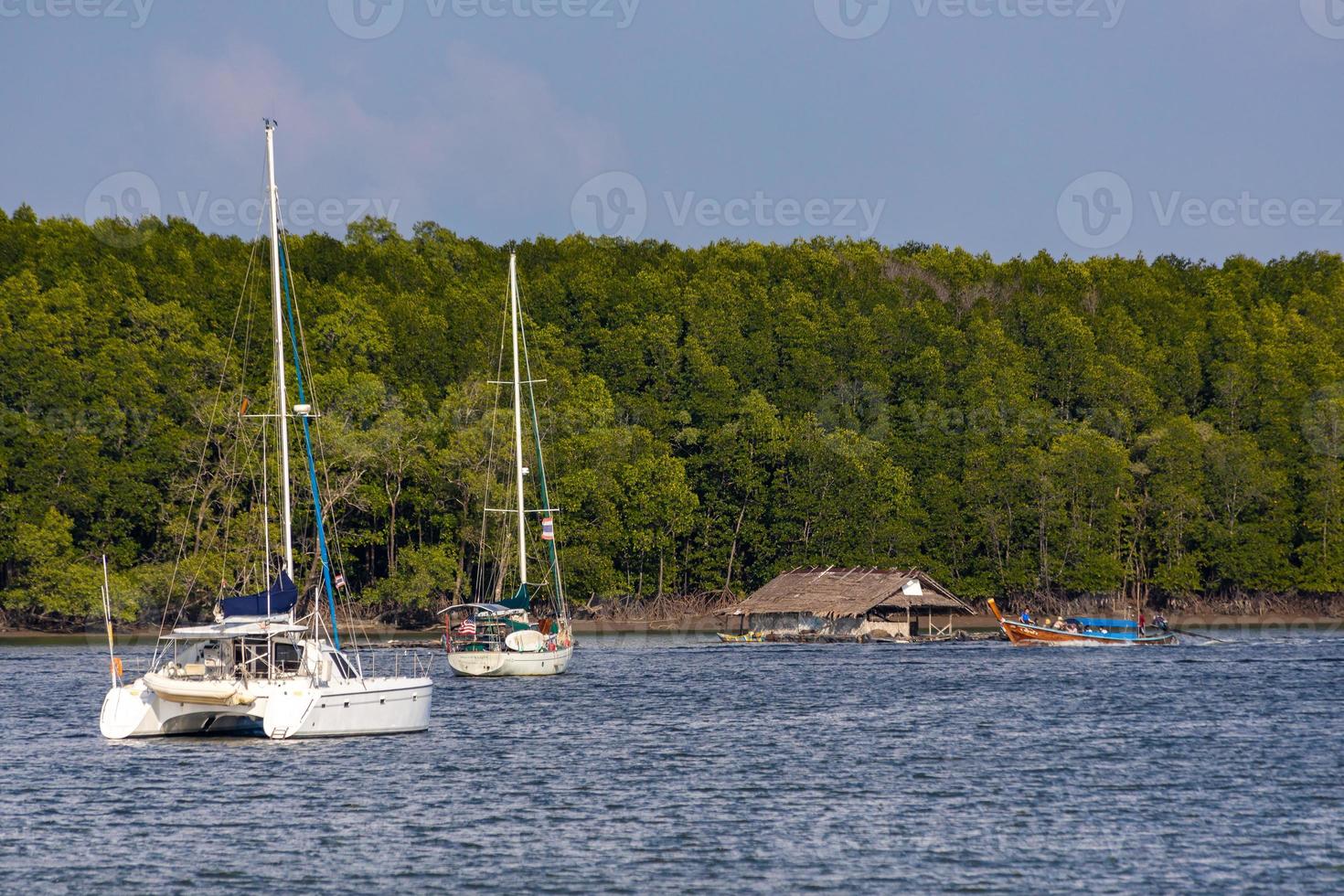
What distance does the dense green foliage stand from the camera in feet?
362

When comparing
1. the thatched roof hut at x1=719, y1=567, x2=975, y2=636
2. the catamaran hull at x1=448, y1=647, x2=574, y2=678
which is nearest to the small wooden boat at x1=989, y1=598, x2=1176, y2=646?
the thatched roof hut at x1=719, y1=567, x2=975, y2=636

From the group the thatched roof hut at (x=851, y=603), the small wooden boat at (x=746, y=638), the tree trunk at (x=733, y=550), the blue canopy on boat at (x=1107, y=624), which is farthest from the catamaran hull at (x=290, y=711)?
the tree trunk at (x=733, y=550)

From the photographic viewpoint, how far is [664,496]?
385ft

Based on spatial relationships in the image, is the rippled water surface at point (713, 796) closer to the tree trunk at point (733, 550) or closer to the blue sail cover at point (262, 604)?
the blue sail cover at point (262, 604)

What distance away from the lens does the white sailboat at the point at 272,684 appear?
41.9 meters

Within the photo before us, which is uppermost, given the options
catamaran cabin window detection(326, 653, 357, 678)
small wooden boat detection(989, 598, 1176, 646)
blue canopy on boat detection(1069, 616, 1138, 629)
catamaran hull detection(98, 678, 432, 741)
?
catamaran cabin window detection(326, 653, 357, 678)

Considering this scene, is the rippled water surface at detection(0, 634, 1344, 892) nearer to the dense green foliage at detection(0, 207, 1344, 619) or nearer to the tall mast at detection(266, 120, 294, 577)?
the tall mast at detection(266, 120, 294, 577)

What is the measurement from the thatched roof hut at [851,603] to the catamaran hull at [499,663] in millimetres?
33806

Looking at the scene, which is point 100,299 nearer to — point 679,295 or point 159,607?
point 159,607

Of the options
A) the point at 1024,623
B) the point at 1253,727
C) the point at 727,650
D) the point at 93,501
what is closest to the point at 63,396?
the point at 93,501

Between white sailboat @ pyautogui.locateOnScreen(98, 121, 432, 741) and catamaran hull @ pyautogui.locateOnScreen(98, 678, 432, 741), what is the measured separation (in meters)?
0.02

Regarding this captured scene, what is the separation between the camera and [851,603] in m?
99.0

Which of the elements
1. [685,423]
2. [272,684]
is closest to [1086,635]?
[685,423]

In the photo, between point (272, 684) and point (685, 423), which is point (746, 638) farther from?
point (272, 684)
